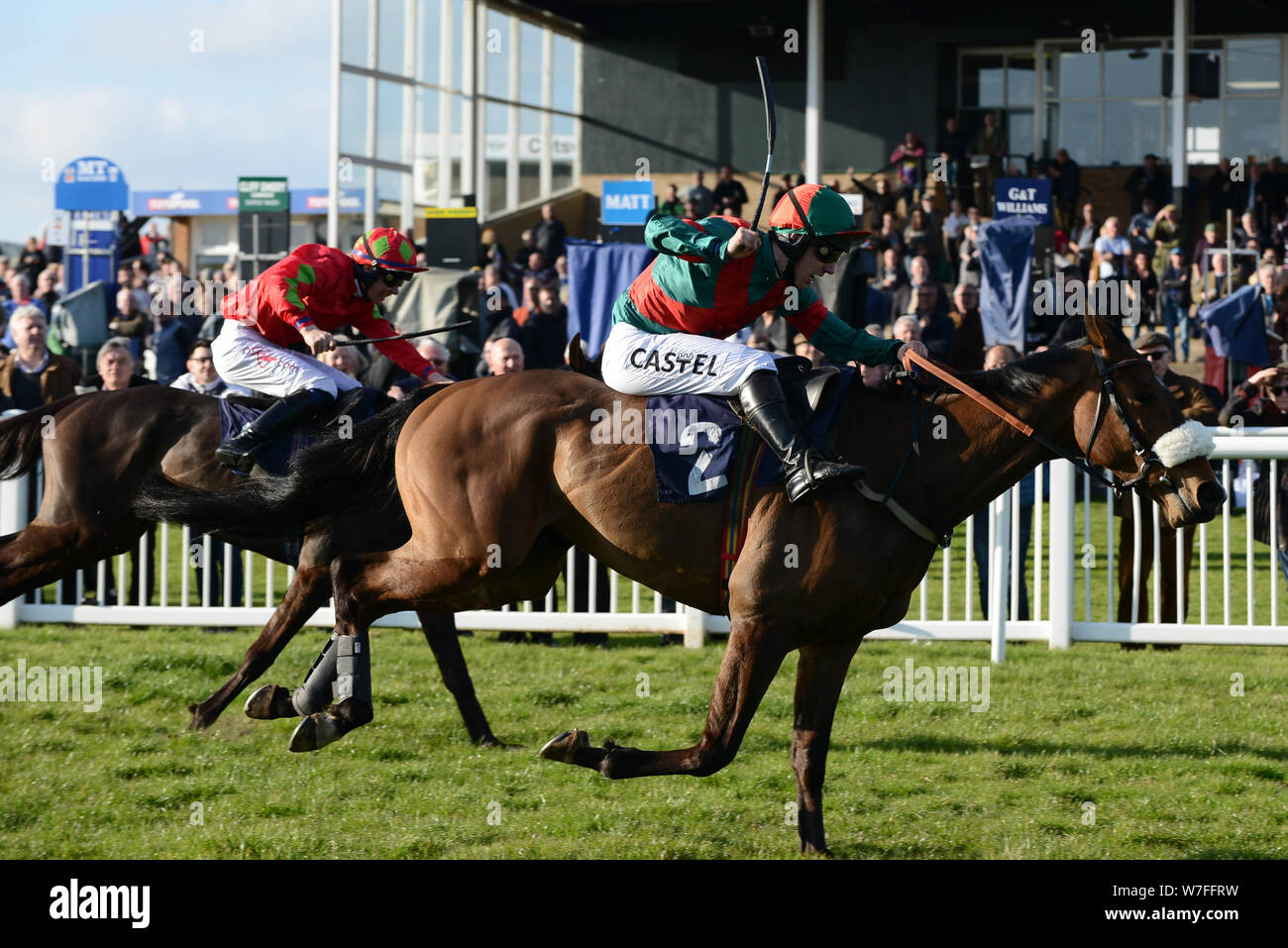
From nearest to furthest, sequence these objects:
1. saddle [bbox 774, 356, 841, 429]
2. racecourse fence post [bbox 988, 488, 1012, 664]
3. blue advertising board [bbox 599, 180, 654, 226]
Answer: saddle [bbox 774, 356, 841, 429], racecourse fence post [bbox 988, 488, 1012, 664], blue advertising board [bbox 599, 180, 654, 226]

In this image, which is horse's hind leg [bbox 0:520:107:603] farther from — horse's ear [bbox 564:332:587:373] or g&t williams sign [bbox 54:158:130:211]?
g&t williams sign [bbox 54:158:130:211]

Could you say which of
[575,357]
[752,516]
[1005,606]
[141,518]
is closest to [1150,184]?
[1005,606]

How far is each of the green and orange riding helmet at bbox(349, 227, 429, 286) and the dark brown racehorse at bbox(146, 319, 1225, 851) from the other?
1651mm

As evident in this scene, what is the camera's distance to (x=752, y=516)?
456 cm

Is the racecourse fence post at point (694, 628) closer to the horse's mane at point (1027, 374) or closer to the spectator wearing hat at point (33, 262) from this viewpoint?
the horse's mane at point (1027, 374)

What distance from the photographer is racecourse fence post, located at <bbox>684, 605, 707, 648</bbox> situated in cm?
816

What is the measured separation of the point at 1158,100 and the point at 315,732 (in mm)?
21991

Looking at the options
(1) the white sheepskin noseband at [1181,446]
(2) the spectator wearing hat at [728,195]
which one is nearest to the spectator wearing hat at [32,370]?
(1) the white sheepskin noseband at [1181,446]

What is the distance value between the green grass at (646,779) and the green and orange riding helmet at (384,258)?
1895 mm

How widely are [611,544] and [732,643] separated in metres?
0.52

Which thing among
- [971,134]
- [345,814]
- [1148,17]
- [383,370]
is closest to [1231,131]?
[1148,17]

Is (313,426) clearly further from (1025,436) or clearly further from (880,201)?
(880,201)

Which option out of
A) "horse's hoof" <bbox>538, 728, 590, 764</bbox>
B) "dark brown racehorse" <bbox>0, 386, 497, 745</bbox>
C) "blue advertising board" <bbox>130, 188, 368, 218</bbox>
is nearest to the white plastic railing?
"dark brown racehorse" <bbox>0, 386, 497, 745</bbox>

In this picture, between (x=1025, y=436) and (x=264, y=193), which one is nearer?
(x=1025, y=436)
